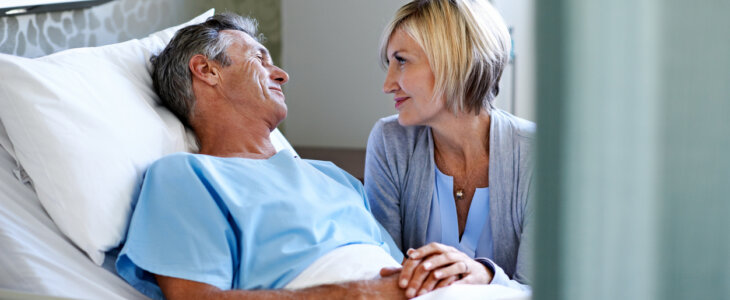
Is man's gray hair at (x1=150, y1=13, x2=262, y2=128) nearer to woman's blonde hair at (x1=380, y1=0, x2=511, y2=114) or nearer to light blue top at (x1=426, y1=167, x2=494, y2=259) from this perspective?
woman's blonde hair at (x1=380, y1=0, x2=511, y2=114)

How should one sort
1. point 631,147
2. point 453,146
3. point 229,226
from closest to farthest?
point 631,147 < point 229,226 < point 453,146

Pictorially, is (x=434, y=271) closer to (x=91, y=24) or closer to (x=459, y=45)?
(x=459, y=45)

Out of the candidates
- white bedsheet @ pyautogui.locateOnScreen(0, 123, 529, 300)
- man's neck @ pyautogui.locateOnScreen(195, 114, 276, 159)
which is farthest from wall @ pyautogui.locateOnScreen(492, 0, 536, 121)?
white bedsheet @ pyautogui.locateOnScreen(0, 123, 529, 300)

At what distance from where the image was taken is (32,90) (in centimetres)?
146

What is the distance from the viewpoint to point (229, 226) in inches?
57.7

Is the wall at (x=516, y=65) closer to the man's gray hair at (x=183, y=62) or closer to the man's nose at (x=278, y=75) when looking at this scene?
the man's nose at (x=278, y=75)

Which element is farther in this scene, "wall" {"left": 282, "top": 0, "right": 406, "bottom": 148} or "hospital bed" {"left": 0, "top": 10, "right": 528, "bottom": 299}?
"wall" {"left": 282, "top": 0, "right": 406, "bottom": 148}

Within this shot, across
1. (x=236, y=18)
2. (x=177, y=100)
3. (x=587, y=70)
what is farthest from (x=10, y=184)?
(x=587, y=70)

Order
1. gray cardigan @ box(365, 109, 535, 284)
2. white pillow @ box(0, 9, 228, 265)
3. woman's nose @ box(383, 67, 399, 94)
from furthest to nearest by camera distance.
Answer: woman's nose @ box(383, 67, 399, 94) < gray cardigan @ box(365, 109, 535, 284) < white pillow @ box(0, 9, 228, 265)

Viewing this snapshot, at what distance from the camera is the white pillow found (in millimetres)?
1426

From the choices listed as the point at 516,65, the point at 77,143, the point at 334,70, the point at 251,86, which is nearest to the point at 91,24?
the point at 251,86

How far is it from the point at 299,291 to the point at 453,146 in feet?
2.15

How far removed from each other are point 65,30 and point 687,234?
1.74 m

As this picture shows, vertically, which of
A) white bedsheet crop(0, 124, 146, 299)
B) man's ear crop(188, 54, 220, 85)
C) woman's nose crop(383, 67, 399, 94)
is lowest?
white bedsheet crop(0, 124, 146, 299)
